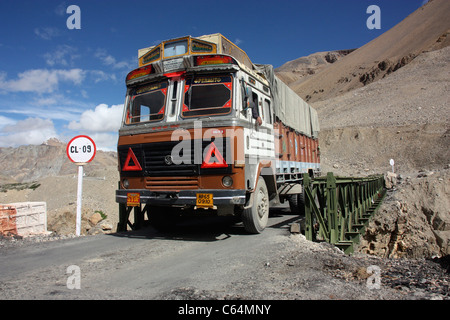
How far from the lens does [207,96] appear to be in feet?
22.0

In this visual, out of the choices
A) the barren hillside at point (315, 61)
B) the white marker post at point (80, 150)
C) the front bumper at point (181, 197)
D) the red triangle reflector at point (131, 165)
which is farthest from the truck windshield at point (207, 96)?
the barren hillside at point (315, 61)

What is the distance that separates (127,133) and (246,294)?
15.2ft

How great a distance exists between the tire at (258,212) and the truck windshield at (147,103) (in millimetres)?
2533

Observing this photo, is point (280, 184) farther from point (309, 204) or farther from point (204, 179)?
point (204, 179)

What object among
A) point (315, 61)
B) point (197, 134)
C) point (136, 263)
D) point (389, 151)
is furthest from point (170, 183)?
point (315, 61)

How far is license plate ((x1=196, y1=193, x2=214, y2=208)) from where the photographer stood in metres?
6.17

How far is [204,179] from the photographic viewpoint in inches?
250

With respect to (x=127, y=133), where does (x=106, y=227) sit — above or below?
below

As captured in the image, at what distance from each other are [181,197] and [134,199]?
1.13 metres

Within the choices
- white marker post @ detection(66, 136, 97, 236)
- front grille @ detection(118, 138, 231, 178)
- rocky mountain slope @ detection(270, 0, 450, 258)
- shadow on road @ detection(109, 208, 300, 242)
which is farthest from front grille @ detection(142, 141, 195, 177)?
rocky mountain slope @ detection(270, 0, 450, 258)

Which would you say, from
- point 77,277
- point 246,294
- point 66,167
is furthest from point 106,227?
point 66,167

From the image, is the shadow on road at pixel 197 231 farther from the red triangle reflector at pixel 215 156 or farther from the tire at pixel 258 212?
the red triangle reflector at pixel 215 156
